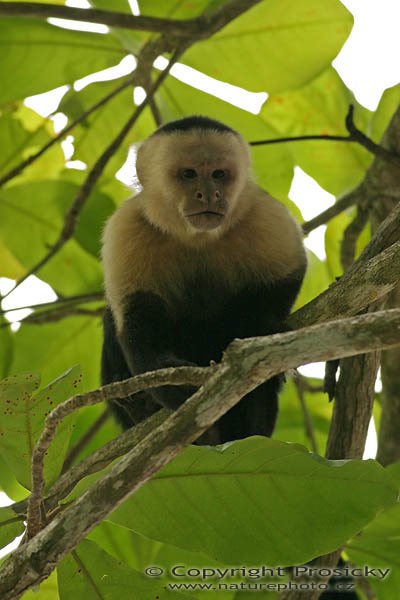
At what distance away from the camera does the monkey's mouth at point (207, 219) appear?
3.02 metres

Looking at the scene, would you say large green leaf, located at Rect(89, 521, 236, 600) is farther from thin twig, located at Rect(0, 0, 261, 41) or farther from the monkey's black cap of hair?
thin twig, located at Rect(0, 0, 261, 41)

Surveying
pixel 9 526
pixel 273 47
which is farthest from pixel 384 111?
pixel 9 526

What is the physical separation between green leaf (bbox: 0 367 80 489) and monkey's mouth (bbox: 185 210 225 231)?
1.15 metres

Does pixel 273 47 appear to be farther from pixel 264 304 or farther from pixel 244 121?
pixel 264 304

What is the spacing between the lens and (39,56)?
3.41 m

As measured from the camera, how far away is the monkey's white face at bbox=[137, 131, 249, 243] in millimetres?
3120

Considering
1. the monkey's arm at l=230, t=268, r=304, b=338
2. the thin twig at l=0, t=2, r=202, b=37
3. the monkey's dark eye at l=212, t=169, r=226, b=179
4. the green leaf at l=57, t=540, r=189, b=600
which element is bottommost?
the green leaf at l=57, t=540, r=189, b=600

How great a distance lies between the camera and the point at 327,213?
3.56 metres

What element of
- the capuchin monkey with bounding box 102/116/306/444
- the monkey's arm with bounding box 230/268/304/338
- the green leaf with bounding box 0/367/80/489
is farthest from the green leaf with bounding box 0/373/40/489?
the monkey's arm with bounding box 230/268/304/338

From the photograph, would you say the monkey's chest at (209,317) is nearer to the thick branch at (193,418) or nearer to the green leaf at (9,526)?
the green leaf at (9,526)

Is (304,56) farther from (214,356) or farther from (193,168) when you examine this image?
(214,356)

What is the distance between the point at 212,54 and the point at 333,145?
1.95 ft

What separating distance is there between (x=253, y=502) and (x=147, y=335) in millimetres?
1084

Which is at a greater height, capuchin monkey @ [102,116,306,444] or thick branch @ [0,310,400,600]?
capuchin monkey @ [102,116,306,444]
